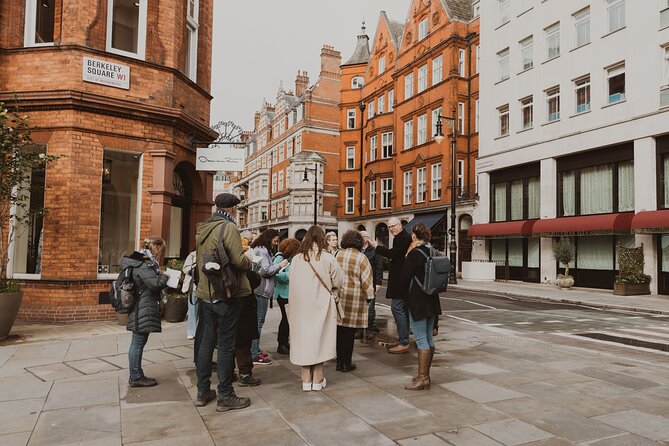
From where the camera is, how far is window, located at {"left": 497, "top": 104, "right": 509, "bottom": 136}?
86.3 feet

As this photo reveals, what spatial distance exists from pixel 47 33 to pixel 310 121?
39599mm

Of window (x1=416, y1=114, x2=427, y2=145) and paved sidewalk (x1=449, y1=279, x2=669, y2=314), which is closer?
paved sidewalk (x1=449, y1=279, x2=669, y2=314)

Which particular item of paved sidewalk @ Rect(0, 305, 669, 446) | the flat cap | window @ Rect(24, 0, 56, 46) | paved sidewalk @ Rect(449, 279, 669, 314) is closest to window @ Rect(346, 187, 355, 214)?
paved sidewalk @ Rect(449, 279, 669, 314)

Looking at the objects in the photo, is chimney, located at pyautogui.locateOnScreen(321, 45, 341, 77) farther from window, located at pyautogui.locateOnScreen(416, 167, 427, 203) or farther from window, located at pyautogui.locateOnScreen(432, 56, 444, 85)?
window, located at pyautogui.locateOnScreen(416, 167, 427, 203)

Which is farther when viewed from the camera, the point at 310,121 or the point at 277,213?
the point at 277,213

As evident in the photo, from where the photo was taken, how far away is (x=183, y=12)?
11.7 metres

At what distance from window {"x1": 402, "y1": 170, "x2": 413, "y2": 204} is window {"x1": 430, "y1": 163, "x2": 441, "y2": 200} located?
2613 millimetres

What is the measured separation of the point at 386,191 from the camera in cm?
3638

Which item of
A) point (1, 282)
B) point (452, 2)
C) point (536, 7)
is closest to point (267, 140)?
point (452, 2)

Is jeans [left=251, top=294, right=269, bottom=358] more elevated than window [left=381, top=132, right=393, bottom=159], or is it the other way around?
window [left=381, top=132, right=393, bottom=159]

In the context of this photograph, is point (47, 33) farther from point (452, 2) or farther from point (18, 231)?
point (452, 2)

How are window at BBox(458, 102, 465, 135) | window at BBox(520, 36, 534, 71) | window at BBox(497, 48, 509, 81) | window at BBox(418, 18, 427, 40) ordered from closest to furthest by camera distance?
1. window at BBox(520, 36, 534, 71)
2. window at BBox(497, 48, 509, 81)
3. window at BBox(458, 102, 465, 135)
4. window at BBox(418, 18, 427, 40)

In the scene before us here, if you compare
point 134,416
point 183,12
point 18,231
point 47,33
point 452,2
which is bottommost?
point 134,416

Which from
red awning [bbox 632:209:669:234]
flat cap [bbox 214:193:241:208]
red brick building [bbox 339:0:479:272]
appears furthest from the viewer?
red brick building [bbox 339:0:479:272]
